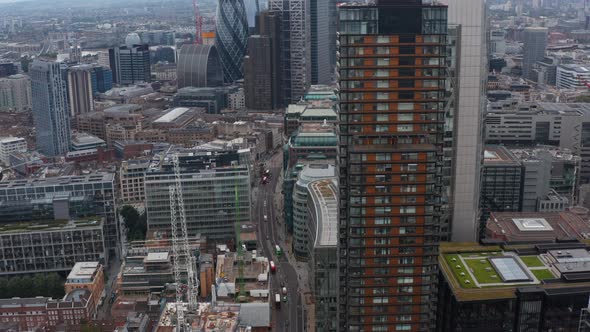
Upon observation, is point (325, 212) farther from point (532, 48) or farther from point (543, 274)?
point (532, 48)

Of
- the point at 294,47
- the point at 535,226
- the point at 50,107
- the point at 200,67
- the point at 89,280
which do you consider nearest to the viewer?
the point at 535,226

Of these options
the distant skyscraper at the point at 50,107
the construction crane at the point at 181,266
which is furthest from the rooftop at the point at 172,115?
the construction crane at the point at 181,266

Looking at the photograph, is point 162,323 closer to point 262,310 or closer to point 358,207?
point 262,310

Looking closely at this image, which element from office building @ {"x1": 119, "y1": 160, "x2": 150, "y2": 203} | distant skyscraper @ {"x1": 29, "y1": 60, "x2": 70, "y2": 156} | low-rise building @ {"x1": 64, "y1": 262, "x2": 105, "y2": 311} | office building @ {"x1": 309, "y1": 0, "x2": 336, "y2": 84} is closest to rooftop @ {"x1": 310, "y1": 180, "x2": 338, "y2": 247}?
low-rise building @ {"x1": 64, "y1": 262, "x2": 105, "y2": 311}

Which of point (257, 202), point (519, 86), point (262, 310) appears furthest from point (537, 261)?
point (519, 86)

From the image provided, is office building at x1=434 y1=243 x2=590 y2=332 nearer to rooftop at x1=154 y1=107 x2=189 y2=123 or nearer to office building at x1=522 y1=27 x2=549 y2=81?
rooftop at x1=154 y1=107 x2=189 y2=123

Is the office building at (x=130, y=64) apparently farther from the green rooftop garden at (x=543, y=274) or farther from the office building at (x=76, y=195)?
the green rooftop garden at (x=543, y=274)

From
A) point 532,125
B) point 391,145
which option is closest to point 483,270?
point 391,145
